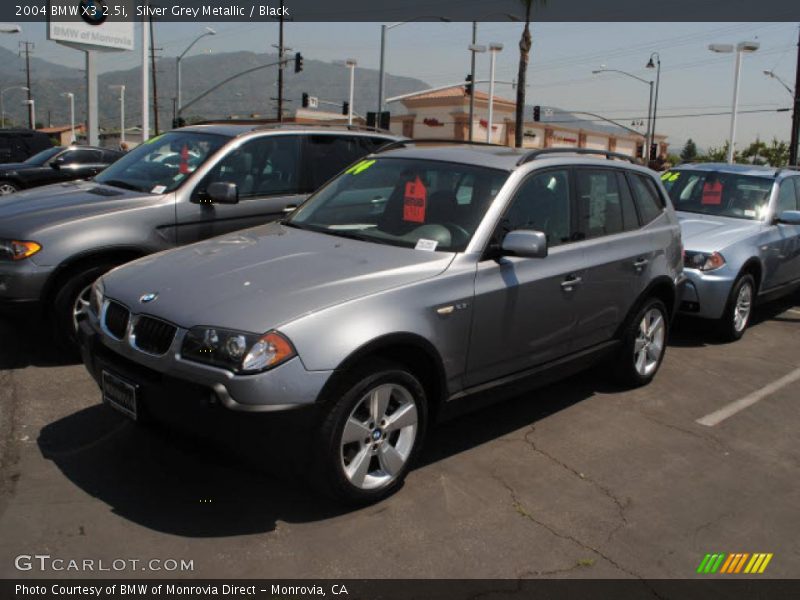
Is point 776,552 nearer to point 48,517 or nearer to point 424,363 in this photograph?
point 424,363

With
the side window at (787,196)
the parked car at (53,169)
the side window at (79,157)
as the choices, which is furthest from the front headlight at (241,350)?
the side window at (79,157)

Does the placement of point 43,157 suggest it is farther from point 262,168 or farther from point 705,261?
point 705,261

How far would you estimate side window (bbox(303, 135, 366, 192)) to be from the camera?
7.25 meters

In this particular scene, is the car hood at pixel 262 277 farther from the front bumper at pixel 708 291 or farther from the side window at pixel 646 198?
the front bumper at pixel 708 291

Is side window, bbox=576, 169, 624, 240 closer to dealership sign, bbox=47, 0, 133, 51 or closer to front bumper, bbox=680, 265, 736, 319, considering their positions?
front bumper, bbox=680, 265, 736, 319

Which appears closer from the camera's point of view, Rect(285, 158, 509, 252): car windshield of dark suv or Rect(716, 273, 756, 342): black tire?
Rect(285, 158, 509, 252): car windshield of dark suv

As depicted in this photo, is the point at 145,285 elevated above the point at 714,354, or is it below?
above

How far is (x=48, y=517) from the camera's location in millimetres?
3631

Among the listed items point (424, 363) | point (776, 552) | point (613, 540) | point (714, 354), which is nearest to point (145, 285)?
point (424, 363)

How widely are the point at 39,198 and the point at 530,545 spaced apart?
16.0 ft

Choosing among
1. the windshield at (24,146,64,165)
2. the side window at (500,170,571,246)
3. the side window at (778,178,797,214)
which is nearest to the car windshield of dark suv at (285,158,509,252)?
the side window at (500,170,571,246)

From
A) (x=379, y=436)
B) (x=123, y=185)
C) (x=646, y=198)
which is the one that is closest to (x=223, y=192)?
(x=123, y=185)

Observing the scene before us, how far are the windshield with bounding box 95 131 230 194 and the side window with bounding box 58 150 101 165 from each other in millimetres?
10752

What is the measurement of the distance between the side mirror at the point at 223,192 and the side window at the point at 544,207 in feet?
8.19
